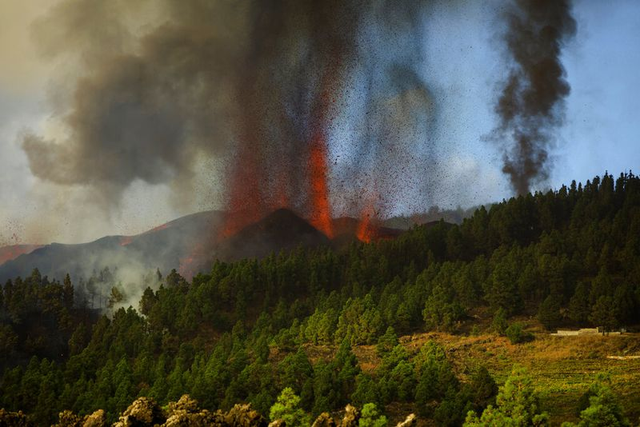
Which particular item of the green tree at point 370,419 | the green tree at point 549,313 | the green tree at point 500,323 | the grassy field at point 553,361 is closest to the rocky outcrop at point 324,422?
the green tree at point 370,419

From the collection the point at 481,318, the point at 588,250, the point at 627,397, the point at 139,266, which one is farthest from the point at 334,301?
the point at 139,266

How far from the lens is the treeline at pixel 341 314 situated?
8150 cm

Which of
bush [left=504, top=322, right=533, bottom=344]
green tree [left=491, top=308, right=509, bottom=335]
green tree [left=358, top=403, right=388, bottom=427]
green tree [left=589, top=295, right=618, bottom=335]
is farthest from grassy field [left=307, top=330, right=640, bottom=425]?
green tree [left=358, top=403, right=388, bottom=427]

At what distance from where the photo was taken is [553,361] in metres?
88.9

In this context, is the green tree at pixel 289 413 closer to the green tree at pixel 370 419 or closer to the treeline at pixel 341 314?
the green tree at pixel 370 419

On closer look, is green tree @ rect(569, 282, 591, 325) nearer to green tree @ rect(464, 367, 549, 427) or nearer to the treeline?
the treeline

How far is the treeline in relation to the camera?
81.5 meters

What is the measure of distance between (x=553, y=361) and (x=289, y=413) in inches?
1397

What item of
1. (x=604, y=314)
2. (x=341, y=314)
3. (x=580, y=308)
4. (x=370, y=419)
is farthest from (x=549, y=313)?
(x=370, y=419)

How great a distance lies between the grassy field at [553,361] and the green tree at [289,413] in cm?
1129

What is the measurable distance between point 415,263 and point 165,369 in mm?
57884

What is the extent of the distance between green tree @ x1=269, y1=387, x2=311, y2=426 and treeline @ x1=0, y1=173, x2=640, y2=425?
633 centimetres

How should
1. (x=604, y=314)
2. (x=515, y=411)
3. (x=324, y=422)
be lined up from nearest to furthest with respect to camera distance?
(x=324, y=422), (x=515, y=411), (x=604, y=314)

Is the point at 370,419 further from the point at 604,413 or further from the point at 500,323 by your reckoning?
the point at 500,323
